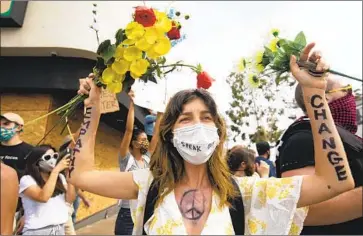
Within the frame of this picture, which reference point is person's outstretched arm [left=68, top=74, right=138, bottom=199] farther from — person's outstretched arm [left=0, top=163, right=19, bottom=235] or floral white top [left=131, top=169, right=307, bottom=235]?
person's outstretched arm [left=0, top=163, right=19, bottom=235]

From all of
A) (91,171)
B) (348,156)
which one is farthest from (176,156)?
(348,156)

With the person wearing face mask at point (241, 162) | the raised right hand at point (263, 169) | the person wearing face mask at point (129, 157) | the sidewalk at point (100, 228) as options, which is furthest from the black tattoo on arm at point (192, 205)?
the sidewalk at point (100, 228)

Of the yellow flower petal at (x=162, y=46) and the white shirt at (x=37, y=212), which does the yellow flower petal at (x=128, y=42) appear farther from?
the white shirt at (x=37, y=212)

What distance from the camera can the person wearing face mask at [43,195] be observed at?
134 inches

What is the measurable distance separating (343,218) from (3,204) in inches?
59.9

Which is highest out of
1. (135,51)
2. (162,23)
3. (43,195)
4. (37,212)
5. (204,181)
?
(162,23)

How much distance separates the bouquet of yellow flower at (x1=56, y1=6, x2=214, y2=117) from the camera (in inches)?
71.0

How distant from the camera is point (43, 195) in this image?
3.40 m

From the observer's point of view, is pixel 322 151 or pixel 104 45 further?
pixel 104 45

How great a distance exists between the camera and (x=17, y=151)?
3.96m

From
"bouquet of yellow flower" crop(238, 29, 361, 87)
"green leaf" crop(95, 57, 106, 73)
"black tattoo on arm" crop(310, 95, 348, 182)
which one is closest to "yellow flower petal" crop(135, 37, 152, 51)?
"green leaf" crop(95, 57, 106, 73)

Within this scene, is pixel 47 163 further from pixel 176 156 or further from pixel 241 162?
pixel 176 156

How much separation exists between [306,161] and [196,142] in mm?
620

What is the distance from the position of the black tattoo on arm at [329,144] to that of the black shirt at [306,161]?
39 cm
